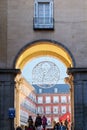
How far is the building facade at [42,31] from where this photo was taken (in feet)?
105

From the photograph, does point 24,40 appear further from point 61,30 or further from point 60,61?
point 60,61

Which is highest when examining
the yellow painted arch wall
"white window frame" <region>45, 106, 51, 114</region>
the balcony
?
"white window frame" <region>45, 106, 51, 114</region>

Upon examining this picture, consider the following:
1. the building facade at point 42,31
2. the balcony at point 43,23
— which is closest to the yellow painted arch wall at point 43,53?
the building facade at point 42,31

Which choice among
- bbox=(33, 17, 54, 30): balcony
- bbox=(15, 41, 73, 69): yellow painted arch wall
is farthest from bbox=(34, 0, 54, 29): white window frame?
bbox=(15, 41, 73, 69): yellow painted arch wall

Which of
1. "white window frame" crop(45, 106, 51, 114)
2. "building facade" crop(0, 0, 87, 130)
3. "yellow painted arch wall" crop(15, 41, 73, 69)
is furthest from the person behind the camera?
"white window frame" crop(45, 106, 51, 114)

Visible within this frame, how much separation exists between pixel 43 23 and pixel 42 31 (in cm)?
61

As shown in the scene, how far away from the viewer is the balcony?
3275 centimetres

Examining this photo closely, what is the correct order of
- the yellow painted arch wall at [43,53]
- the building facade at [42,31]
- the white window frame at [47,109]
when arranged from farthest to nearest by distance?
1. the white window frame at [47,109]
2. the yellow painted arch wall at [43,53]
3. the building facade at [42,31]

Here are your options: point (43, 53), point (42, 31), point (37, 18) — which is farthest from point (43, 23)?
point (43, 53)

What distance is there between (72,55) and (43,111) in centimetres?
9156

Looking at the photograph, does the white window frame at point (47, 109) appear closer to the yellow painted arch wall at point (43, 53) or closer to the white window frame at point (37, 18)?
the yellow painted arch wall at point (43, 53)

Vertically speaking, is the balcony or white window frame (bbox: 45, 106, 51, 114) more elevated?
white window frame (bbox: 45, 106, 51, 114)

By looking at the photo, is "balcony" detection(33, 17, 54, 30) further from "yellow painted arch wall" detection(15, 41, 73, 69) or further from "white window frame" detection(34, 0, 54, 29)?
"yellow painted arch wall" detection(15, 41, 73, 69)

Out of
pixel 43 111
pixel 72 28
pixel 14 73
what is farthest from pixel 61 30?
pixel 43 111
